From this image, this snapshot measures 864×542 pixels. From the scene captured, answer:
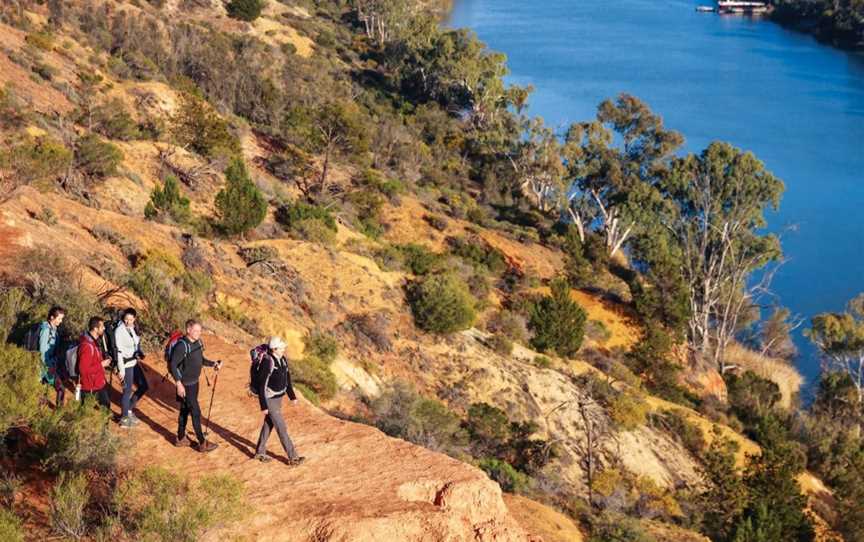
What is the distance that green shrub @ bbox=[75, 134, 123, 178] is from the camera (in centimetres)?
2284

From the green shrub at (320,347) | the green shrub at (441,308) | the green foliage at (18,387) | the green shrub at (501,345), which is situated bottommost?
the green shrub at (501,345)

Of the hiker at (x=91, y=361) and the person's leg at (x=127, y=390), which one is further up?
the hiker at (x=91, y=361)

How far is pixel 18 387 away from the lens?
7.88m

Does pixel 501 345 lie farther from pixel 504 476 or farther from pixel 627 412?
pixel 504 476

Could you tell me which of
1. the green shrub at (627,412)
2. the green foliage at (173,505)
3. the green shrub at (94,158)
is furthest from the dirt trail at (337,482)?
the green shrub at (94,158)

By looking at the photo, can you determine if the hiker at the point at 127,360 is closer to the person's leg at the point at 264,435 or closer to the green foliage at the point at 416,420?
the person's leg at the point at 264,435

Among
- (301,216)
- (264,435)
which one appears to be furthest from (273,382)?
(301,216)

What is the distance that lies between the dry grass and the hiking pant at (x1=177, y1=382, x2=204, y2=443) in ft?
92.0

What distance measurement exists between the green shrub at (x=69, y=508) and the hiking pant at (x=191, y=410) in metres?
1.89

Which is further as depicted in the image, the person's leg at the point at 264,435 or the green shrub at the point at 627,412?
the green shrub at the point at 627,412

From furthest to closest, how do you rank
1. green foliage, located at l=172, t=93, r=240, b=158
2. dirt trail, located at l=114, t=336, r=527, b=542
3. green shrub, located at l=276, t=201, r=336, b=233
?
green foliage, located at l=172, t=93, r=240, b=158, green shrub, located at l=276, t=201, r=336, b=233, dirt trail, located at l=114, t=336, r=527, b=542

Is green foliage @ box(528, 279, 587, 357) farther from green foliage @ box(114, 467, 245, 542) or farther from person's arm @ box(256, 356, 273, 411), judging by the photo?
green foliage @ box(114, 467, 245, 542)

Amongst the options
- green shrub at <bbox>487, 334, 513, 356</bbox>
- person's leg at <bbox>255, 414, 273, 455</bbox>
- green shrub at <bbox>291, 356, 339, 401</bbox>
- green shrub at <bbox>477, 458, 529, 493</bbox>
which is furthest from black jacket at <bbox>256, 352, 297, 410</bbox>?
green shrub at <bbox>487, 334, 513, 356</bbox>

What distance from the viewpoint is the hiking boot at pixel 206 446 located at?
9.03 metres
